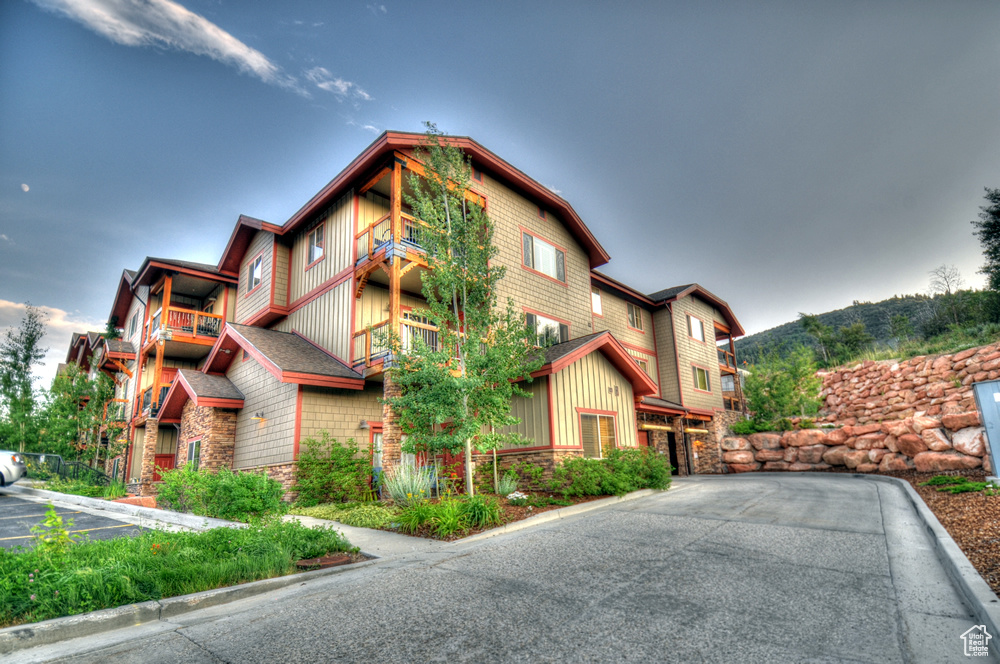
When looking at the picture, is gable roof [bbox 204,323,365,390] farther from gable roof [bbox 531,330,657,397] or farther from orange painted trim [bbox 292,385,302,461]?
gable roof [bbox 531,330,657,397]

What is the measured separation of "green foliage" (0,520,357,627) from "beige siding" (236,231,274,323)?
13.7m

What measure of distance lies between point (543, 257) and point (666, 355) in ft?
32.6

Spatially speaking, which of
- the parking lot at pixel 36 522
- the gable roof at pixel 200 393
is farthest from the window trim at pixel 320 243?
the parking lot at pixel 36 522

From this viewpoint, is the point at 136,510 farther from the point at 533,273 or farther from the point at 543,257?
the point at 543,257

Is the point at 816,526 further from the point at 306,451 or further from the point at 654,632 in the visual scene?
the point at 306,451

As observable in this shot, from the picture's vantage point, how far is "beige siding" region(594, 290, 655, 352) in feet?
73.4

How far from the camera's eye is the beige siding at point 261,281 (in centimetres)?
1917

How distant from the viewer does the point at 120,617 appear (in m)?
4.50

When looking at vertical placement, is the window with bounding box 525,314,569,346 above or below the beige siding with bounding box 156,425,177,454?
above

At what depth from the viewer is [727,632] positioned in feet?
12.9

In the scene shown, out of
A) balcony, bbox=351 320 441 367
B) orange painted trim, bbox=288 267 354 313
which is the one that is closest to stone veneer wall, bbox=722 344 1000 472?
balcony, bbox=351 320 441 367

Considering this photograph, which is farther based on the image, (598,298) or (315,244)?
(598,298)

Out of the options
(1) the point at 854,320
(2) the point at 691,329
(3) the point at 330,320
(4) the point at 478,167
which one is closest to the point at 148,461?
(3) the point at 330,320

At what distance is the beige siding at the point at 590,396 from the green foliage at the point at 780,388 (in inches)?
403
